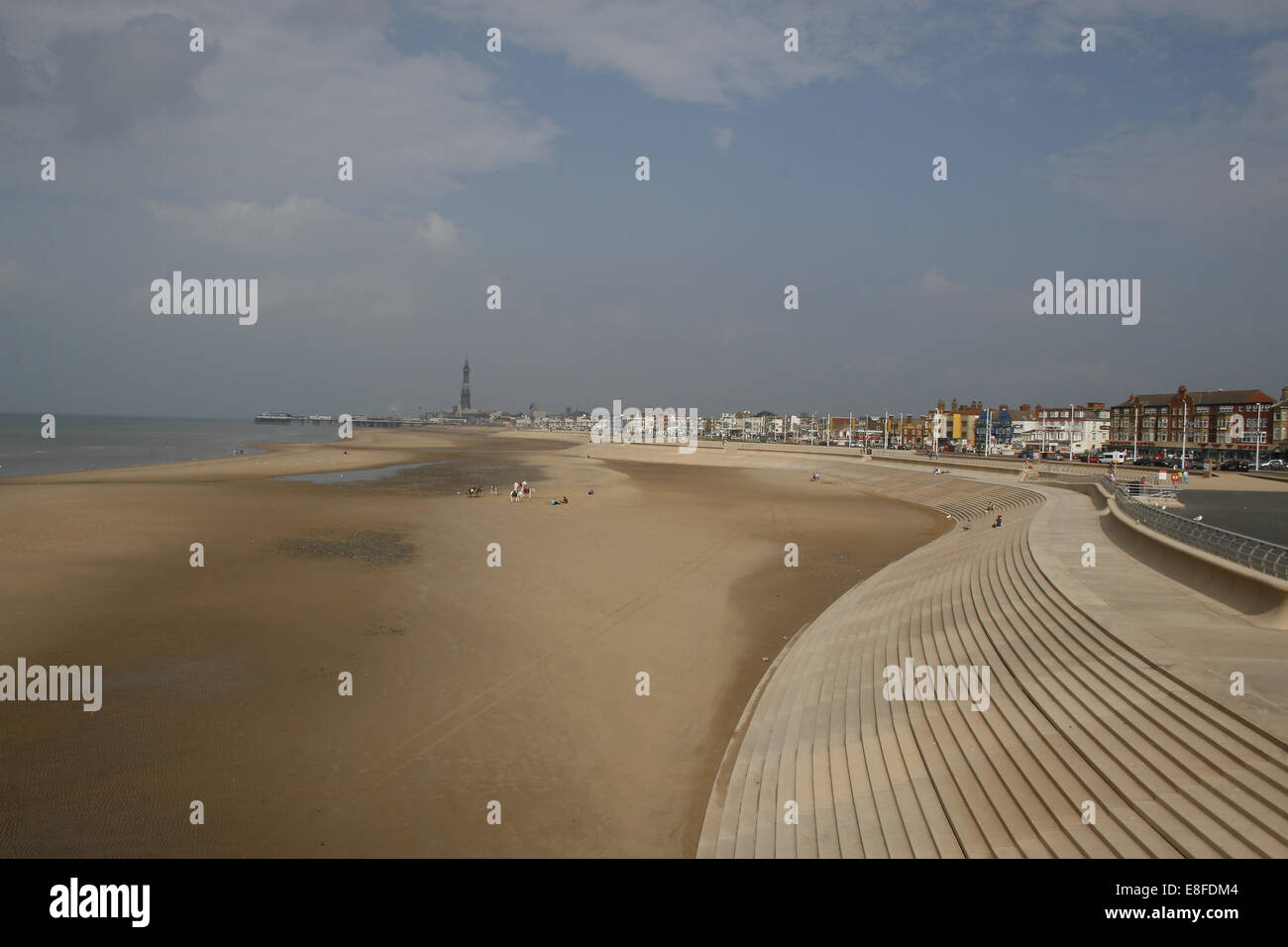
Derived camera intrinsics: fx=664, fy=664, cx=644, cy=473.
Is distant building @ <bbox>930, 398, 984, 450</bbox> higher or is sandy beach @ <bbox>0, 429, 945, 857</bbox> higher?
distant building @ <bbox>930, 398, 984, 450</bbox>

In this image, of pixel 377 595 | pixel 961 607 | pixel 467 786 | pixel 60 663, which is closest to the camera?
pixel 467 786

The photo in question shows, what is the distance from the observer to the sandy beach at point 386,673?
8.30m

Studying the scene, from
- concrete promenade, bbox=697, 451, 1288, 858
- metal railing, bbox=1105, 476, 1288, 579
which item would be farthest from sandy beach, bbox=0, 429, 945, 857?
metal railing, bbox=1105, 476, 1288, 579

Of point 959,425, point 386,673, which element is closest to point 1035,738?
point 386,673

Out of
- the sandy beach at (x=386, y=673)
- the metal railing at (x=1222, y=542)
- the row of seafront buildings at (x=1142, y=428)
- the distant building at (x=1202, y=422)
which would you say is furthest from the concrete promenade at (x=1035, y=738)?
the distant building at (x=1202, y=422)

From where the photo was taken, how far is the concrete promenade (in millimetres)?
5992

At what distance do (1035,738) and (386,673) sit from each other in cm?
1092

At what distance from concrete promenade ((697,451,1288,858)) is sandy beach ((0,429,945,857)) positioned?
1.28 metres

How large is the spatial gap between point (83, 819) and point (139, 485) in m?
41.7

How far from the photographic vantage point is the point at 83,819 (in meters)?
8.08

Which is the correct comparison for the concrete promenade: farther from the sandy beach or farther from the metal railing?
the sandy beach

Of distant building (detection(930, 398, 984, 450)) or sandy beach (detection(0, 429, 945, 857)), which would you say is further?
distant building (detection(930, 398, 984, 450))
